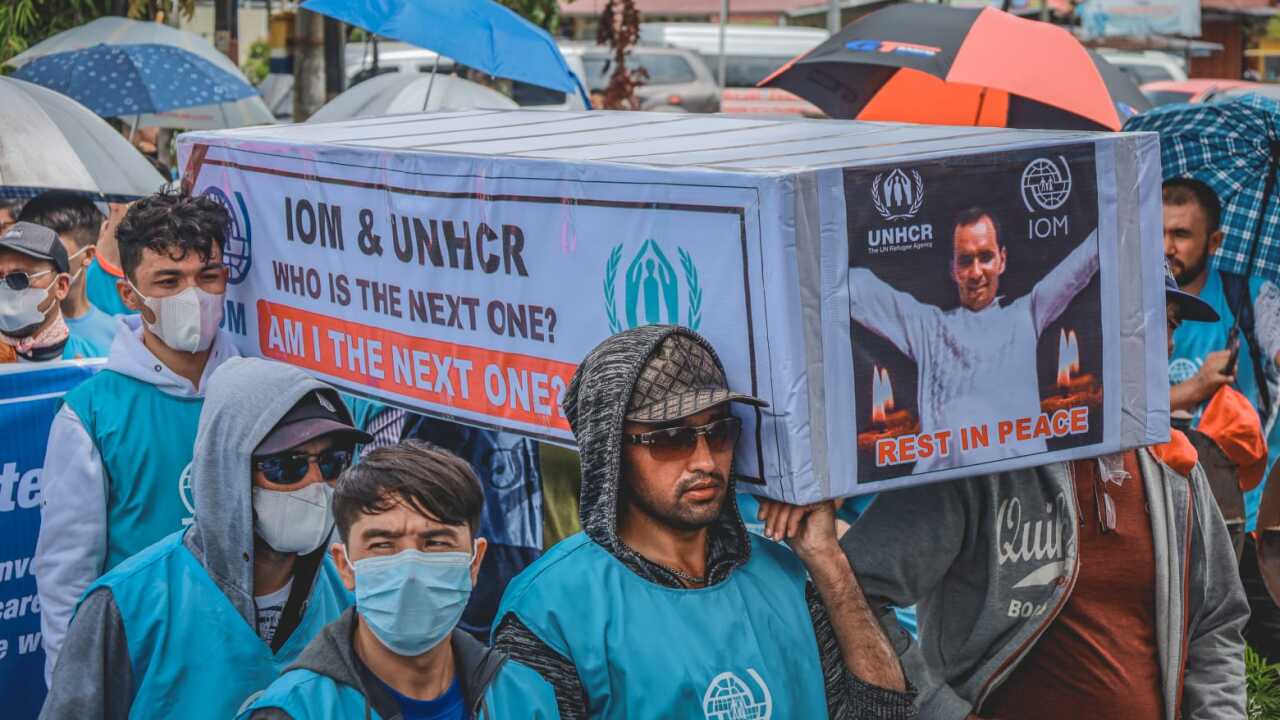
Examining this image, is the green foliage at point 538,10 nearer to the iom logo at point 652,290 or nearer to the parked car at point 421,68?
the parked car at point 421,68

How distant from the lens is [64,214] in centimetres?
693

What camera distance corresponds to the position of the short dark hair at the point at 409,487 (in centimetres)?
316

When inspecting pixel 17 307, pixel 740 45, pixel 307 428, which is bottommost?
pixel 307 428

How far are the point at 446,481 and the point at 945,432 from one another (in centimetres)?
96

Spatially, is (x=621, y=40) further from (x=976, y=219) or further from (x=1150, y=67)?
(x=1150, y=67)

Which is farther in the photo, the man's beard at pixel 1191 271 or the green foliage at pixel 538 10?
the green foliage at pixel 538 10

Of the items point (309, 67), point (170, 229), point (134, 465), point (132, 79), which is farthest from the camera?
point (309, 67)

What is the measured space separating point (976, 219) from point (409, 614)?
1293mm

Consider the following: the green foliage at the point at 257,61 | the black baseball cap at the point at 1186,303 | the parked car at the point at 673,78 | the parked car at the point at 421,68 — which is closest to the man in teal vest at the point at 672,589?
the black baseball cap at the point at 1186,303

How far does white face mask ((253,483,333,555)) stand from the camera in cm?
364

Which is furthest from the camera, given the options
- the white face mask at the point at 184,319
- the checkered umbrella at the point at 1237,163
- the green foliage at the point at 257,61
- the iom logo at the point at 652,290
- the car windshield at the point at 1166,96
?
the green foliage at the point at 257,61

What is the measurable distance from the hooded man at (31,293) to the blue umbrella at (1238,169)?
145 inches

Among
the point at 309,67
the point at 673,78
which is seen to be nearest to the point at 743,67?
the point at 673,78

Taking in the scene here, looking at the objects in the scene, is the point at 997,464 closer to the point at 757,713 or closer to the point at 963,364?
the point at 963,364
